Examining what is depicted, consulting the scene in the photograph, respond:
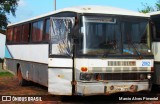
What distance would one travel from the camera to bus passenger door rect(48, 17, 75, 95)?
12.6 metres

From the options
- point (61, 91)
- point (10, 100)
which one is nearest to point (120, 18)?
point (61, 91)

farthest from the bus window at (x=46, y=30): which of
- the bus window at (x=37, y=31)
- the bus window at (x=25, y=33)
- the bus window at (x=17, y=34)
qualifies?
the bus window at (x=17, y=34)

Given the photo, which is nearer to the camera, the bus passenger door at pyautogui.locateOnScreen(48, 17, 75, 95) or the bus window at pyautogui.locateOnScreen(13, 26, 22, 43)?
the bus passenger door at pyautogui.locateOnScreen(48, 17, 75, 95)

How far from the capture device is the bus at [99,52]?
12195mm

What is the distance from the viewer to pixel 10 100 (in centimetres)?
1430

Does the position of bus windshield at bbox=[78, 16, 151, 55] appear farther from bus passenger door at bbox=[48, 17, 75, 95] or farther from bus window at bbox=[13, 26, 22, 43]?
bus window at bbox=[13, 26, 22, 43]

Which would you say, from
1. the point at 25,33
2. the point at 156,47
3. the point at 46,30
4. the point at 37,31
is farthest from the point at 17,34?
the point at 156,47

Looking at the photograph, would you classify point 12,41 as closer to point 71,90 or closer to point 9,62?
point 9,62

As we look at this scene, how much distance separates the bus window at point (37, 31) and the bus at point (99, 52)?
7.90 feet

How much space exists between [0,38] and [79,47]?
50063 millimetres

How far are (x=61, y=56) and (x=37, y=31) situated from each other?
381 centimetres

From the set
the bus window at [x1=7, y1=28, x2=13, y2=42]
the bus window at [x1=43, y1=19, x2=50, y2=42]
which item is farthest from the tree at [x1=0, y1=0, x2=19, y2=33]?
the bus window at [x1=43, y1=19, x2=50, y2=42]

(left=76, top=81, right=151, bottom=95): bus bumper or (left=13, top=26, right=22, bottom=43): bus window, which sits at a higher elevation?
(left=13, top=26, right=22, bottom=43): bus window

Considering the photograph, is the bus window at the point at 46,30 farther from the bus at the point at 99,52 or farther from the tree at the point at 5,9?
the tree at the point at 5,9
